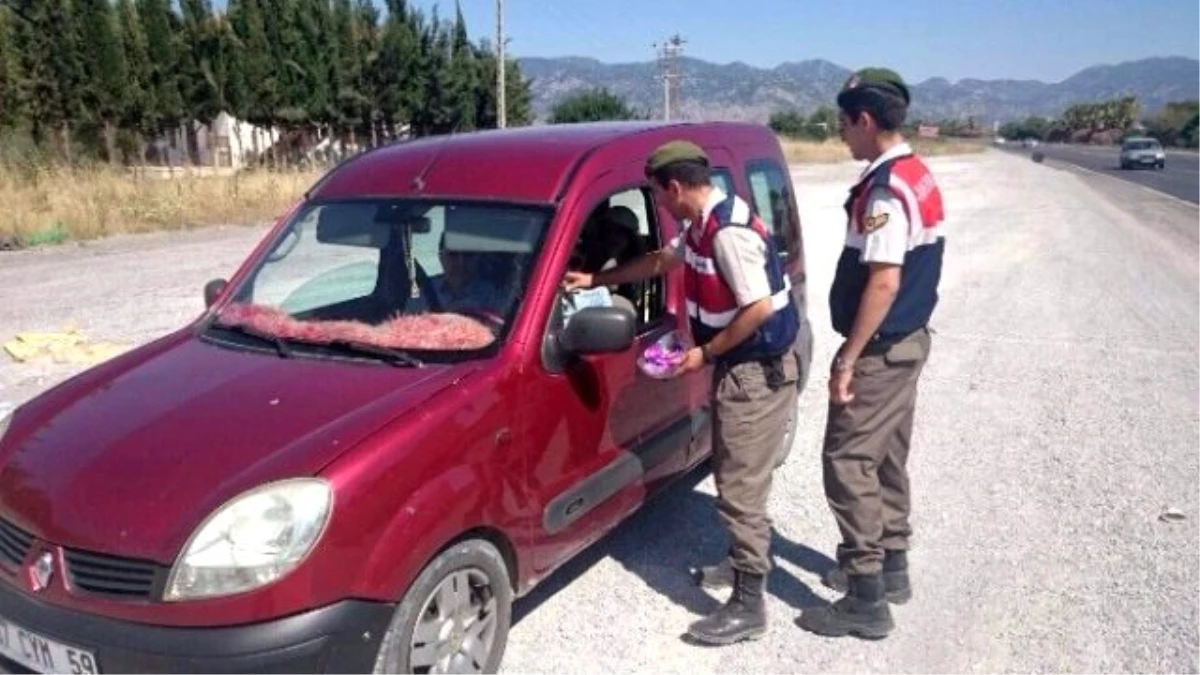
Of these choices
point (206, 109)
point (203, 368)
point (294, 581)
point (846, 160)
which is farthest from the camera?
point (846, 160)

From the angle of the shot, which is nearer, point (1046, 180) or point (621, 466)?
point (621, 466)

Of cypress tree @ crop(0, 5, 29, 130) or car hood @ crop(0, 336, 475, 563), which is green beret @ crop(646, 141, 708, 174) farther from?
cypress tree @ crop(0, 5, 29, 130)

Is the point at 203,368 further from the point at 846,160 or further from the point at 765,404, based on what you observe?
the point at 846,160

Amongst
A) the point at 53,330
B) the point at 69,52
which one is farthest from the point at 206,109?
the point at 53,330

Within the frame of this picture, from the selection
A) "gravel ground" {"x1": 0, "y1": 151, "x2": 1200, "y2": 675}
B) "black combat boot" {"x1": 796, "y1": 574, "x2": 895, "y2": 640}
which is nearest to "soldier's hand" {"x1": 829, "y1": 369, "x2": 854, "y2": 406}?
"black combat boot" {"x1": 796, "y1": 574, "x2": 895, "y2": 640}

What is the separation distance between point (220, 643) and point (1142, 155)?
169 ft

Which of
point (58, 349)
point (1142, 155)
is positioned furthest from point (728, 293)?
point (1142, 155)

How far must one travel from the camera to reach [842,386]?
3434 millimetres

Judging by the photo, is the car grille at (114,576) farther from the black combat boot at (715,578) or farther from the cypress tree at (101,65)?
the cypress tree at (101,65)

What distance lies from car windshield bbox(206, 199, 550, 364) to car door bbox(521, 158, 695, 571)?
0.22 m

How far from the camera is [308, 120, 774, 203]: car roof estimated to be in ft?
12.0

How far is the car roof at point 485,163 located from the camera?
3650 millimetres

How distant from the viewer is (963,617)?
144 inches

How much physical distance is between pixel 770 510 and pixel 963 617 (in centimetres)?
124
